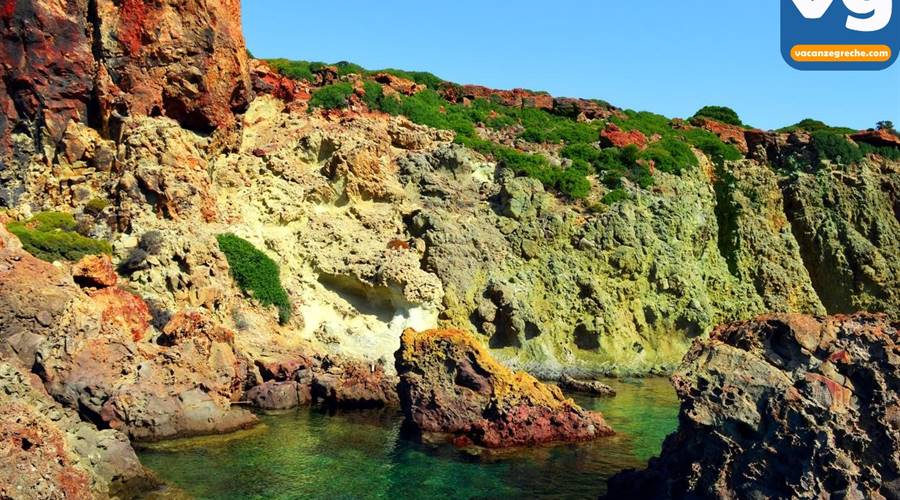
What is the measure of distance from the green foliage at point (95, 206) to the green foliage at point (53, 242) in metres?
1.51

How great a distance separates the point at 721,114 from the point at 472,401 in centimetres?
5099

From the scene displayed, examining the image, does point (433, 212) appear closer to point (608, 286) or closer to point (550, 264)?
point (550, 264)

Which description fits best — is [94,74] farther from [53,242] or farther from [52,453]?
[52,453]

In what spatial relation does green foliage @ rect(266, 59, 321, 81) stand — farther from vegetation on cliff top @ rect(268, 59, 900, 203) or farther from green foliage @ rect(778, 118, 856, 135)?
green foliage @ rect(778, 118, 856, 135)

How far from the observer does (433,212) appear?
36375mm

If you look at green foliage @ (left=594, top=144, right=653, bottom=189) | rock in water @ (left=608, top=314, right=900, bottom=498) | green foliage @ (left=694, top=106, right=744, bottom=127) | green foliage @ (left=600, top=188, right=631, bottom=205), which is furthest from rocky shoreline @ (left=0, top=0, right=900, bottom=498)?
green foliage @ (left=694, top=106, right=744, bottom=127)

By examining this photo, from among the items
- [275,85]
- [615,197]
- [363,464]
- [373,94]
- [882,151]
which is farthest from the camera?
[882,151]

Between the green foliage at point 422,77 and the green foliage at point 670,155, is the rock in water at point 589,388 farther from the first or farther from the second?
the green foliage at point 422,77

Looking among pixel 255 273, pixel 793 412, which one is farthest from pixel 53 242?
pixel 793 412

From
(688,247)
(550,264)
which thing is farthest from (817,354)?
(688,247)

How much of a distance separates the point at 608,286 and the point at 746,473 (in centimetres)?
2707

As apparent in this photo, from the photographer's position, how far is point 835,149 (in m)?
49.7

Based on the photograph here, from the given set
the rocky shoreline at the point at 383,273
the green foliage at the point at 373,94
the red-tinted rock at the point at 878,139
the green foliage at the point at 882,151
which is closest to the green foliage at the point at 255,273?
the rocky shoreline at the point at 383,273

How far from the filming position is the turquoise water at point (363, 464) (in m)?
15.3
